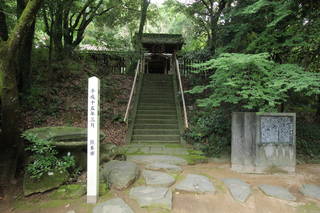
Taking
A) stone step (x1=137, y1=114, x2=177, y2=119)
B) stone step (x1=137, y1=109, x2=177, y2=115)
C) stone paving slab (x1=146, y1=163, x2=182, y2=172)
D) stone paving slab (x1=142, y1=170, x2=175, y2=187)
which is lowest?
stone paving slab (x1=142, y1=170, x2=175, y2=187)

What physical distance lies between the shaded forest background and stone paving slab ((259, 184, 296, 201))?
145 cm

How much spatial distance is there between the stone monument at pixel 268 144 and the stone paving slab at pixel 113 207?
8.69ft

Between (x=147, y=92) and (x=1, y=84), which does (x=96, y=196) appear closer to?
(x=1, y=84)

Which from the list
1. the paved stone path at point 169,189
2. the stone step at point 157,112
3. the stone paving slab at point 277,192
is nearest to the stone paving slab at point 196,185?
the paved stone path at point 169,189

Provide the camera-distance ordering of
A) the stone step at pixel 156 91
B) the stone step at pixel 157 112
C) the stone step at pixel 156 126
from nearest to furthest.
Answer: the stone step at pixel 156 126, the stone step at pixel 157 112, the stone step at pixel 156 91

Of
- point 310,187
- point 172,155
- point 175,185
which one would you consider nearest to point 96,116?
point 175,185

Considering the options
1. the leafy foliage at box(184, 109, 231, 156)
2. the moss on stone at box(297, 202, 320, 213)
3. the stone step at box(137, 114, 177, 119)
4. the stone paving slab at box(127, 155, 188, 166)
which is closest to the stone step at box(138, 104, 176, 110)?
the stone step at box(137, 114, 177, 119)

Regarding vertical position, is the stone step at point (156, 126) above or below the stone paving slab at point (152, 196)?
above

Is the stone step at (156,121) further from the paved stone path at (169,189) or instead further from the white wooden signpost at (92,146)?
the white wooden signpost at (92,146)

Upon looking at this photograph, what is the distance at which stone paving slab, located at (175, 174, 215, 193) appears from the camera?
317cm

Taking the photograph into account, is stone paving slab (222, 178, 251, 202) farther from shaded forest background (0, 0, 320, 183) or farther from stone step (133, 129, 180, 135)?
stone step (133, 129, 180, 135)

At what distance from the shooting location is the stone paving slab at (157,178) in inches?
129

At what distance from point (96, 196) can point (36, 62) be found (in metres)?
7.41

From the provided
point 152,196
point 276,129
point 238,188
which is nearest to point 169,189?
point 152,196
